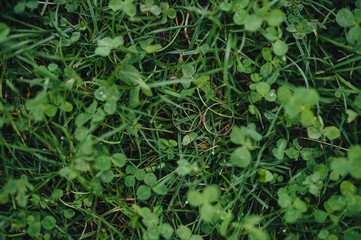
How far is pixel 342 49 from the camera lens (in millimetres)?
2012

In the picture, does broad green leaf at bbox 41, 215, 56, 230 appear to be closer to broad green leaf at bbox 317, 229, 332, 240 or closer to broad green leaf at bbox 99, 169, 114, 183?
broad green leaf at bbox 99, 169, 114, 183

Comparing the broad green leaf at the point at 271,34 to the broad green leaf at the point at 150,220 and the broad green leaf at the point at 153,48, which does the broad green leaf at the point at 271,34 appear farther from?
the broad green leaf at the point at 150,220

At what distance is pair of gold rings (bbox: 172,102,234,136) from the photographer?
192cm

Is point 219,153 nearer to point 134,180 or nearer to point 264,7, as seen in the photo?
point 134,180

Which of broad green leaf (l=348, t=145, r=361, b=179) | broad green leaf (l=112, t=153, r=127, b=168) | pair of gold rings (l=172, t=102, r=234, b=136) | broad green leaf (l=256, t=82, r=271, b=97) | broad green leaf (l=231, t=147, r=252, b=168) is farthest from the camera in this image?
pair of gold rings (l=172, t=102, r=234, b=136)

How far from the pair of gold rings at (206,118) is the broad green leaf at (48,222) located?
935 mm

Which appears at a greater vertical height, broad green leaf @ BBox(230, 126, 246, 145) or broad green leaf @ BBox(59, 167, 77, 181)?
broad green leaf @ BBox(230, 126, 246, 145)

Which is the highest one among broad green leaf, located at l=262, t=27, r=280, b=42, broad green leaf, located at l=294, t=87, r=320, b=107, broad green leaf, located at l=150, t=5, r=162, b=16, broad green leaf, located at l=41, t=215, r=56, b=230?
broad green leaf, located at l=150, t=5, r=162, b=16

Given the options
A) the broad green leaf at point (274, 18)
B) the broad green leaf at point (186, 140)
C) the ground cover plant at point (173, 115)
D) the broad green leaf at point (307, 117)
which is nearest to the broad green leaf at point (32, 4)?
the ground cover plant at point (173, 115)

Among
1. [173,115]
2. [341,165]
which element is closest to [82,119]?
[173,115]

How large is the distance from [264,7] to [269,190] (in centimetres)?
113

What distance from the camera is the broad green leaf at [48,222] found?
175 centimetres

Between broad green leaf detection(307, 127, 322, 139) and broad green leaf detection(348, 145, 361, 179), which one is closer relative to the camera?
broad green leaf detection(348, 145, 361, 179)

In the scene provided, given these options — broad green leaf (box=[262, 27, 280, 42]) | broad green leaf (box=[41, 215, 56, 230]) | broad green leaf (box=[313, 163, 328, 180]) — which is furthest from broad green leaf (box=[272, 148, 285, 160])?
broad green leaf (box=[41, 215, 56, 230])
